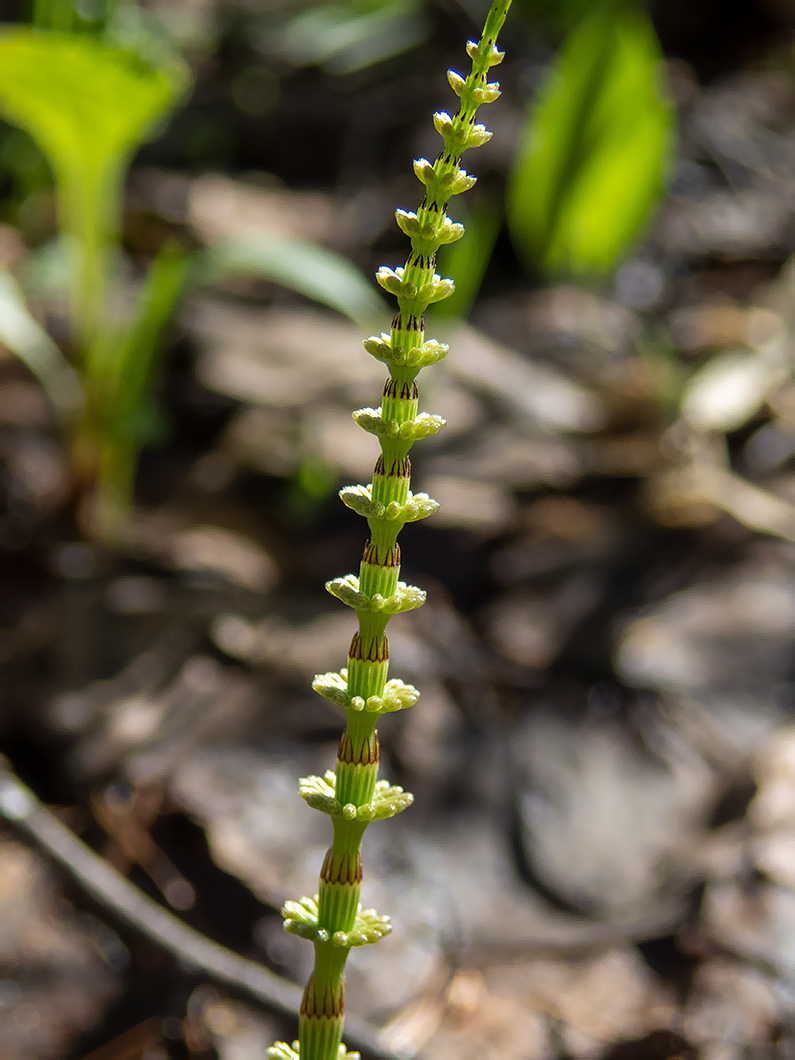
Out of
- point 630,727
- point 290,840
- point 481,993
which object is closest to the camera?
point 481,993

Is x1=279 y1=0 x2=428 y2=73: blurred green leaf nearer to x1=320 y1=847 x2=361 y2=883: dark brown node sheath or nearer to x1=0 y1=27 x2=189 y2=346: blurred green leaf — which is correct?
x1=0 y1=27 x2=189 y2=346: blurred green leaf

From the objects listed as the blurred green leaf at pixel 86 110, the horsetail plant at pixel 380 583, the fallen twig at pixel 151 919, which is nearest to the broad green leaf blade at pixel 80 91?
the blurred green leaf at pixel 86 110

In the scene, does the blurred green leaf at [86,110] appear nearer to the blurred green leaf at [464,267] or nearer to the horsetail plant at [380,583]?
the blurred green leaf at [464,267]

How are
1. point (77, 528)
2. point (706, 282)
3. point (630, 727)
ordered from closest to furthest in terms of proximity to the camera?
1. point (630, 727)
2. point (77, 528)
3. point (706, 282)

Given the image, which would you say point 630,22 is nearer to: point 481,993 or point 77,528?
point 77,528

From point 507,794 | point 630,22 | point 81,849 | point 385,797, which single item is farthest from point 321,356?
point 385,797

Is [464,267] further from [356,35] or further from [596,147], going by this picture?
[356,35]

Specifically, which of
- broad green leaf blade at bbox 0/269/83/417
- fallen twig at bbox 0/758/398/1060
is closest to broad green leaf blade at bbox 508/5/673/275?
broad green leaf blade at bbox 0/269/83/417

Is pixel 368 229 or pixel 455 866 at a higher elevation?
pixel 368 229
